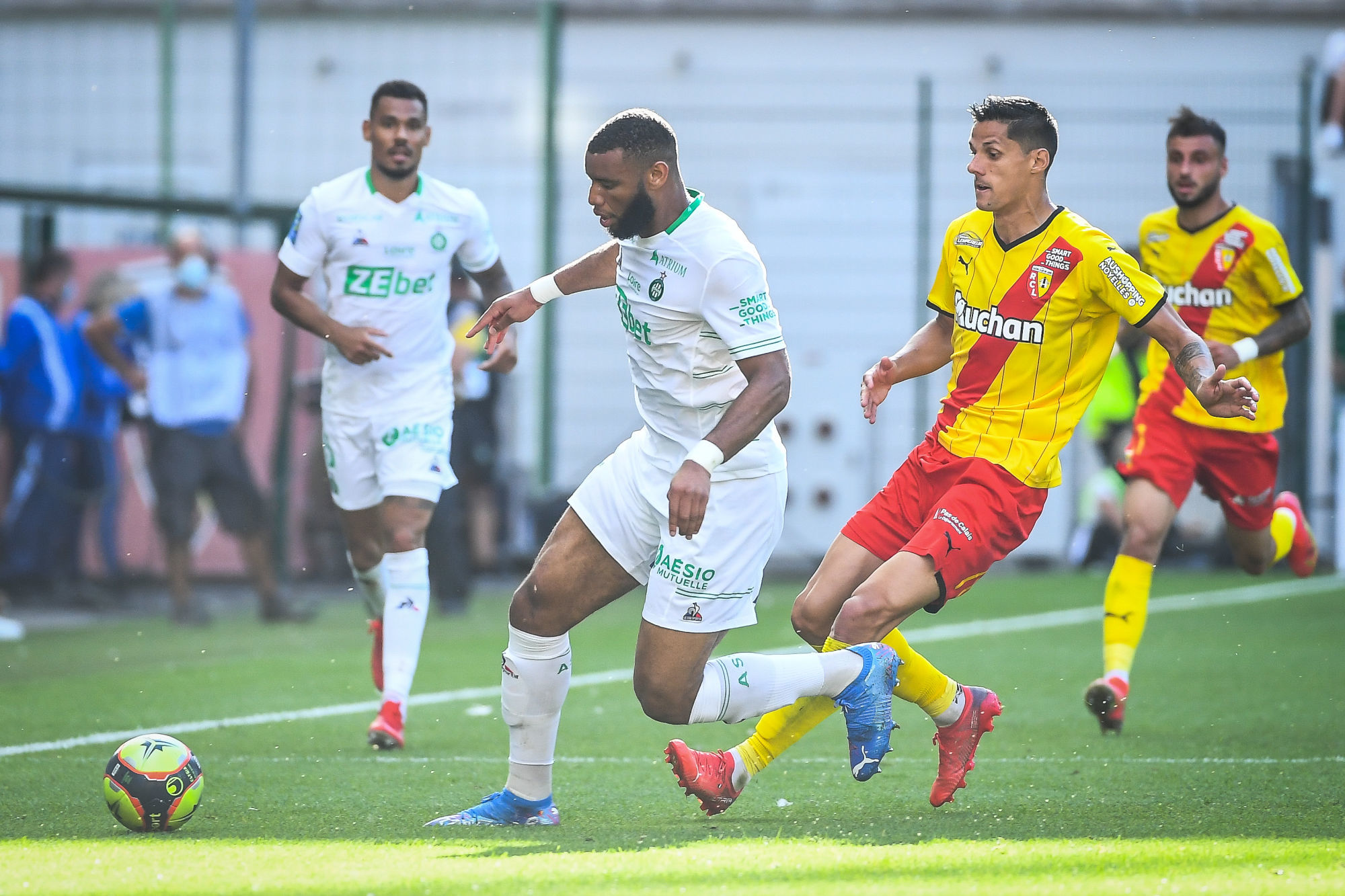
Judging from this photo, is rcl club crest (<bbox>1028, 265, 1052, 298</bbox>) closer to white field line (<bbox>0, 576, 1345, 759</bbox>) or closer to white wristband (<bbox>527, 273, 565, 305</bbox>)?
white wristband (<bbox>527, 273, 565, 305</bbox>)

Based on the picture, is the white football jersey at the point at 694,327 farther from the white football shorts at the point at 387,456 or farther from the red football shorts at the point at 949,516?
the white football shorts at the point at 387,456

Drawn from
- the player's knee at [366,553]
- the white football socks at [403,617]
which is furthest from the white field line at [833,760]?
the player's knee at [366,553]

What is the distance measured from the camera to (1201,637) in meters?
10.2

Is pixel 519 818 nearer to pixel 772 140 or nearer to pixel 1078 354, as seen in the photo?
pixel 1078 354

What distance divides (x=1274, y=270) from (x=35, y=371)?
8.41 m

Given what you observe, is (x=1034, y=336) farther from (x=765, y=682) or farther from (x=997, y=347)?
(x=765, y=682)

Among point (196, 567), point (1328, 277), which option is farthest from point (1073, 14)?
point (196, 567)

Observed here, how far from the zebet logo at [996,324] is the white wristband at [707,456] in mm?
1374

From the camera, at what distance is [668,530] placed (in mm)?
4855

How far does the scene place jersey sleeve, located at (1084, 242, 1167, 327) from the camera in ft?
17.6

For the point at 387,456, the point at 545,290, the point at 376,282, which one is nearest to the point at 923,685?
the point at 545,290

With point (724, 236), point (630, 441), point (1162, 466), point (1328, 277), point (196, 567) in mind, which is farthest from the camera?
point (1328, 277)

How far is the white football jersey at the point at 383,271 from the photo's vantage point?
7.33 metres

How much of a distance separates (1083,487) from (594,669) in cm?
731
